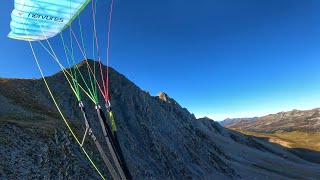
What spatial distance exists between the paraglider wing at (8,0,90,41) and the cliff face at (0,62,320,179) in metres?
9.12

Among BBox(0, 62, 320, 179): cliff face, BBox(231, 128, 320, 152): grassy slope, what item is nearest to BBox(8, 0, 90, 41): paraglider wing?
BBox(0, 62, 320, 179): cliff face

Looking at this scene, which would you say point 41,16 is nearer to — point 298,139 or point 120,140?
point 120,140

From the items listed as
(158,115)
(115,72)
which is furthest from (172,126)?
(115,72)

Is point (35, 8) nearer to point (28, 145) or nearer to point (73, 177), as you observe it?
point (28, 145)

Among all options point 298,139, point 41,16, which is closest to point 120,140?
point 41,16

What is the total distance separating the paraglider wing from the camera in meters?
17.0

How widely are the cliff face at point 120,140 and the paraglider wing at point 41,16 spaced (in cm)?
912

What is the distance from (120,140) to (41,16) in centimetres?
2993

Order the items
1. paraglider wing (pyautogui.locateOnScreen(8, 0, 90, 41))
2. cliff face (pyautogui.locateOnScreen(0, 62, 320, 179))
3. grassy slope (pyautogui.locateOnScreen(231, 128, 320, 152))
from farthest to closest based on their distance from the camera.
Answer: grassy slope (pyautogui.locateOnScreen(231, 128, 320, 152)), cliff face (pyautogui.locateOnScreen(0, 62, 320, 179)), paraglider wing (pyautogui.locateOnScreen(8, 0, 90, 41))

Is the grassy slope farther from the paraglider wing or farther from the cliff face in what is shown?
the paraglider wing

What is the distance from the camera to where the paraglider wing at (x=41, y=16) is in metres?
17.0

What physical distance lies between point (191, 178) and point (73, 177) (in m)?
26.5

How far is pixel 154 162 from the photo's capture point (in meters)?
45.2

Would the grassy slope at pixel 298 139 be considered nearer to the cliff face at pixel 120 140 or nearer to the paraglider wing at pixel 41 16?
the cliff face at pixel 120 140
